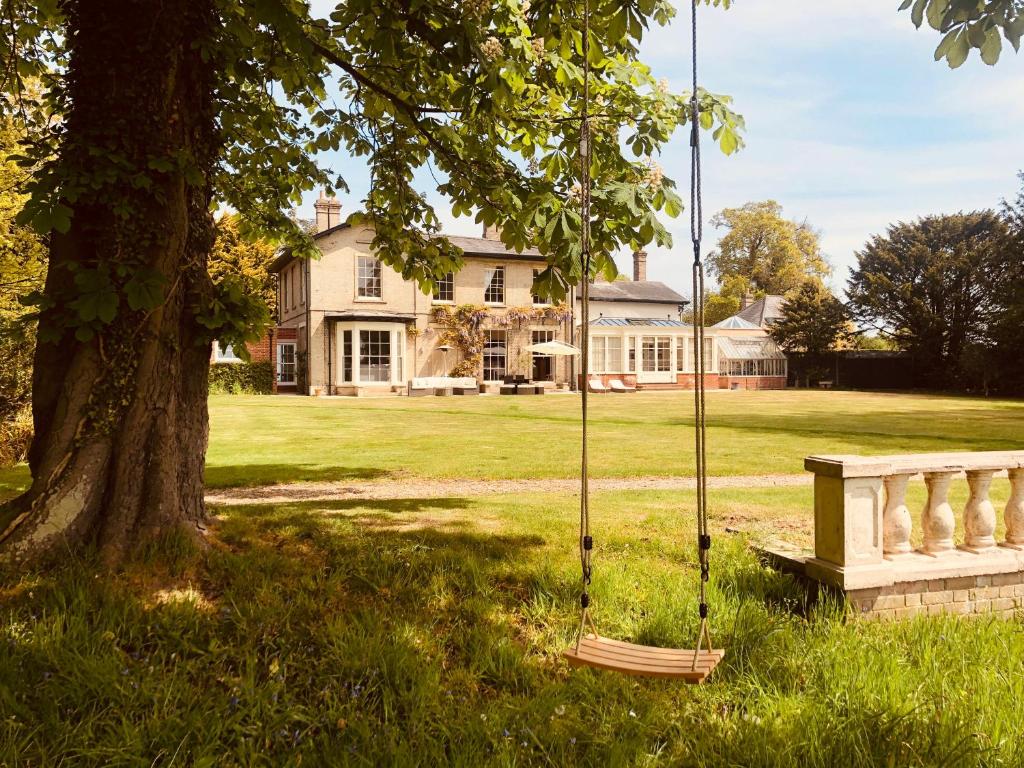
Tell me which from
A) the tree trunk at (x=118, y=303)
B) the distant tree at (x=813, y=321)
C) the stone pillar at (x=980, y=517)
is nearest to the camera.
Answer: the tree trunk at (x=118, y=303)

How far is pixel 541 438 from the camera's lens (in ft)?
42.9

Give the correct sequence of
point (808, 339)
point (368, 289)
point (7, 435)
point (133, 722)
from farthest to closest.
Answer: point (808, 339) < point (368, 289) < point (7, 435) < point (133, 722)

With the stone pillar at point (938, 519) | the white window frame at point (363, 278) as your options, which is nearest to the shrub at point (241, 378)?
the white window frame at point (363, 278)

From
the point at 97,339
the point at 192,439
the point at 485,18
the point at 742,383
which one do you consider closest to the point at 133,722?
the point at 192,439

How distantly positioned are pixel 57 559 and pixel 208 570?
2.51 feet

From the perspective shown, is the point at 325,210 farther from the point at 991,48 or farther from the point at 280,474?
the point at 991,48

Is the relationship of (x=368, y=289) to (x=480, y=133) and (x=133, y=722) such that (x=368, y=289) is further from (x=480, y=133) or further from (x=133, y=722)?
(x=133, y=722)

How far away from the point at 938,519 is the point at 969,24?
300 centimetres

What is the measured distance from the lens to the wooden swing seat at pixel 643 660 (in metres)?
2.78

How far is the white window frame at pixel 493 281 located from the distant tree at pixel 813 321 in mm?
17942

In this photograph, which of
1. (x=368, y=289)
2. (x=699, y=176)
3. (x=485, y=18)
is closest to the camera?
(x=699, y=176)

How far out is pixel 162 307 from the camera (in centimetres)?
396

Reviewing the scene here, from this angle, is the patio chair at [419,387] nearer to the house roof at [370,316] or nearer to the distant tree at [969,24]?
the house roof at [370,316]

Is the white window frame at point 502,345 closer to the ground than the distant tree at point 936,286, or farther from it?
closer to the ground
